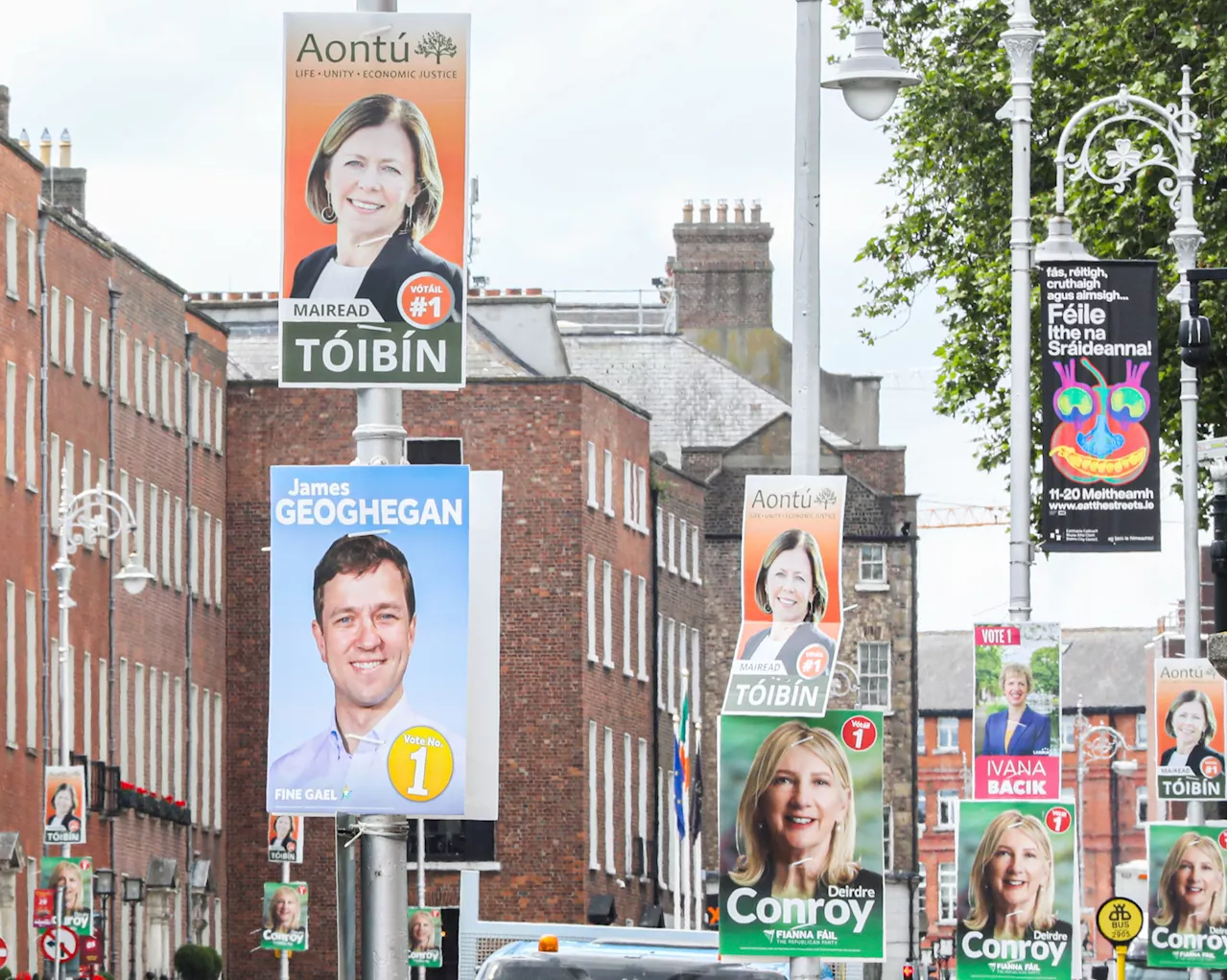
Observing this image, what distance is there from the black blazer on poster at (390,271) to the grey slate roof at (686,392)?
80.9 metres

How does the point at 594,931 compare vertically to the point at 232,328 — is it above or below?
below

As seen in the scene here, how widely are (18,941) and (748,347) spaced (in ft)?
141

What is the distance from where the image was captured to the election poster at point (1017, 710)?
88.1ft

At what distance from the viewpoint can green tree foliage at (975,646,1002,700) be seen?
26891mm

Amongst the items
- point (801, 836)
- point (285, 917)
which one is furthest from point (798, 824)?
point (285, 917)

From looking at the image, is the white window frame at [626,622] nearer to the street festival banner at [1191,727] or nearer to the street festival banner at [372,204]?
Result: the street festival banner at [1191,727]

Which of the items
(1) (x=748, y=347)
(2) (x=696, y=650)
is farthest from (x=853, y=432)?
(2) (x=696, y=650)

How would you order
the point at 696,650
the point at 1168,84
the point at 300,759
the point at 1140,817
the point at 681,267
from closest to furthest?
the point at 300,759, the point at 1168,84, the point at 696,650, the point at 681,267, the point at 1140,817

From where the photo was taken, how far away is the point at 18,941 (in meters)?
57.4

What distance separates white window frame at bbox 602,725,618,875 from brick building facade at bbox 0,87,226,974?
834 centimetres

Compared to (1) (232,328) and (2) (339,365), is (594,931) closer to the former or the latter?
(2) (339,365)

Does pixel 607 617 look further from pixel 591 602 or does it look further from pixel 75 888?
pixel 75 888

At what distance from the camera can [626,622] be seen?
3051 inches

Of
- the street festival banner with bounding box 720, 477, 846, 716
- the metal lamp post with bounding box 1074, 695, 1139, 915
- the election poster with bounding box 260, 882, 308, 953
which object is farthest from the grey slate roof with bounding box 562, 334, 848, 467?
the street festival banner with bounding box 720, 477, 846, 716
